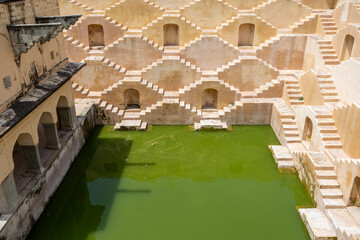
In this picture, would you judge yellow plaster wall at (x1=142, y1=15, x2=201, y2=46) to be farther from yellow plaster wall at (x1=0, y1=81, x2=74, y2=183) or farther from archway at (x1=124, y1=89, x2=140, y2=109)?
yellow plaster wall at (x1=0, y1=81, x2=74, y2=183)

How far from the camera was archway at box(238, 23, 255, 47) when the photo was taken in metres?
16.4

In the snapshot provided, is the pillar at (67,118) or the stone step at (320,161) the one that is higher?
the pillar at (67,118)

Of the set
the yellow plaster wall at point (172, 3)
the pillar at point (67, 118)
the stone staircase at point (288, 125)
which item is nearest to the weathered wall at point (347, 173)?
the stone staircase at point (288, 125)

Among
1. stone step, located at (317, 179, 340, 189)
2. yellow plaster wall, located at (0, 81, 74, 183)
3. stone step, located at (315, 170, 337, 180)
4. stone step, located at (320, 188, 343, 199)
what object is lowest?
stone step, located at (320, 188, 343, 199)

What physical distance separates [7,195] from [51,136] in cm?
306

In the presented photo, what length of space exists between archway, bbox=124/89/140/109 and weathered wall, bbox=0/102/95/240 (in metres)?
2.51

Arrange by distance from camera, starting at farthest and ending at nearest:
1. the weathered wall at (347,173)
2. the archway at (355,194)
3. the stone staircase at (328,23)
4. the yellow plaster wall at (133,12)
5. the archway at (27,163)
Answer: the yellow plaster wall at (133,12) < the stone staircase at (328,23) < the archway at (27,163) < the archway at (355,194) < the weathered wall at (347,173)


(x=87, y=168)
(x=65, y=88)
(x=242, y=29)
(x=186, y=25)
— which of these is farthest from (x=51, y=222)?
(x=242, y=29)

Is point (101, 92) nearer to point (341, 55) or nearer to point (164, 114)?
point (164, 114)

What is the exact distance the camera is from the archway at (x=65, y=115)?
11.4m

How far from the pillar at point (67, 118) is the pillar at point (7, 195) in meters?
4.10

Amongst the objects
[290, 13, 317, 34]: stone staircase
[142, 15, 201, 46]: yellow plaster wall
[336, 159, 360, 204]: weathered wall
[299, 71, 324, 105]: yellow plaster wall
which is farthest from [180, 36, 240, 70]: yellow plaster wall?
A: [336, 159, 360, 204]: weathered wall

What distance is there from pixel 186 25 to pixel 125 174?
26.6ft

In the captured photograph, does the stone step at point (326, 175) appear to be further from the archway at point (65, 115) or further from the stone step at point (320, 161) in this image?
the archway at point (65, 115)
